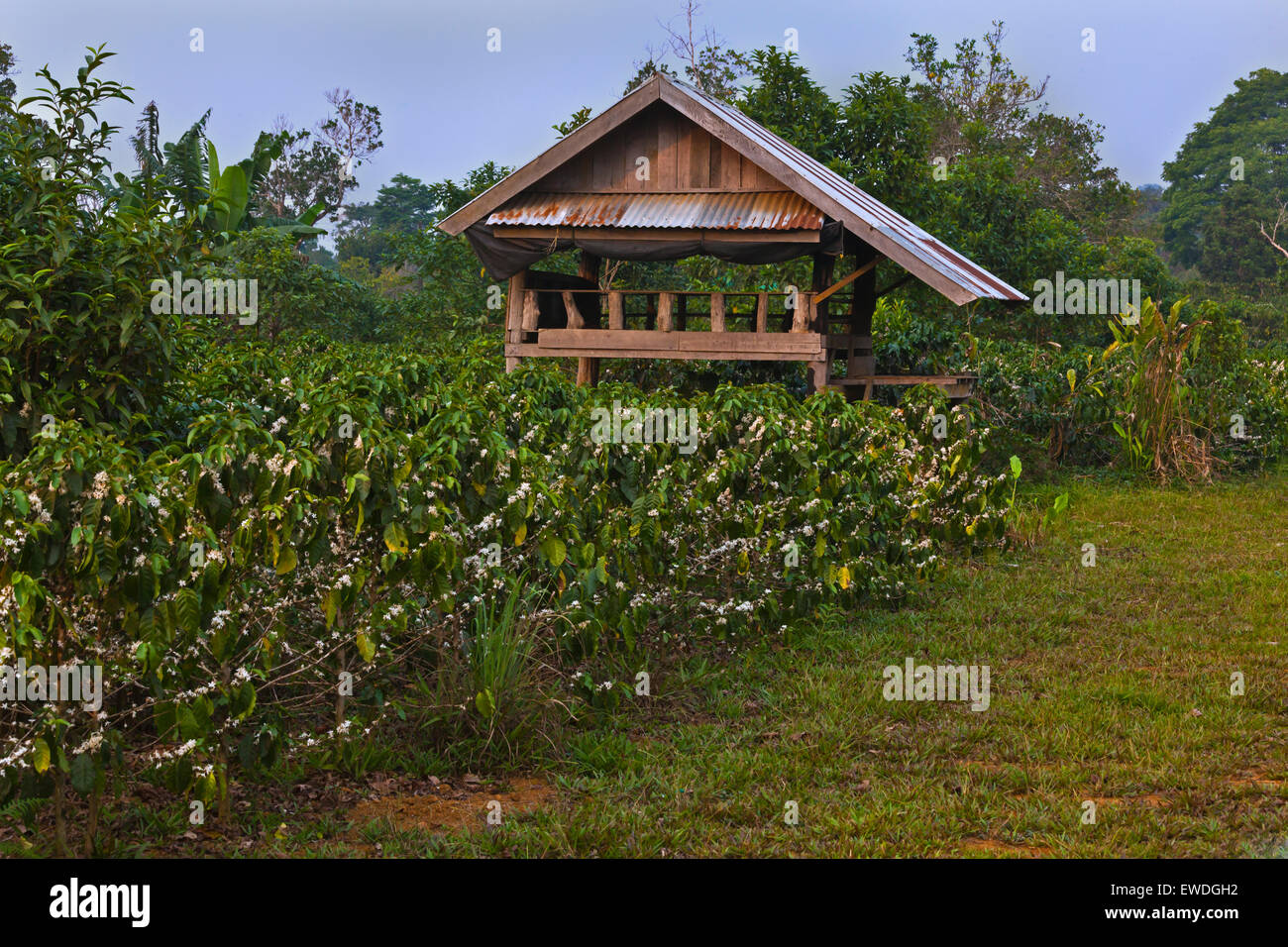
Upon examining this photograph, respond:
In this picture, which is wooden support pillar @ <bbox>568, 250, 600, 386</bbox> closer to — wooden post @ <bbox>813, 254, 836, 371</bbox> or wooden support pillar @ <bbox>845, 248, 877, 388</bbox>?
wooden post @ <bbox>813, 254, 836, 371</bbox>

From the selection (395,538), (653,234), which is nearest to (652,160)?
(653,234)

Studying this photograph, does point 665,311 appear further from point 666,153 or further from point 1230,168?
point 1230,168

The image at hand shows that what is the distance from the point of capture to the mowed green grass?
175 inches

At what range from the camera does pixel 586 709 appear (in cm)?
560

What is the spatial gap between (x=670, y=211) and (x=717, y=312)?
3.91 ft

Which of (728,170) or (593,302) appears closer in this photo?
(728,170)

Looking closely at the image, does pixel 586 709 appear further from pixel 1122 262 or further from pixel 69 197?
pixel 1122 262

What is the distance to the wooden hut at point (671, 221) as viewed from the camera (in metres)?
12.2

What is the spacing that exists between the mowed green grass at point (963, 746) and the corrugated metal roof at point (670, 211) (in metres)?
5.07

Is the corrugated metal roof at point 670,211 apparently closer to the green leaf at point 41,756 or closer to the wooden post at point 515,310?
the wooden post at point 515,310

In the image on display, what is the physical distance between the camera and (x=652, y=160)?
1318cm

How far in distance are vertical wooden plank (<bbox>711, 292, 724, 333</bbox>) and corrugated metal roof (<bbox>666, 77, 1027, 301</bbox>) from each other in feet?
4.69

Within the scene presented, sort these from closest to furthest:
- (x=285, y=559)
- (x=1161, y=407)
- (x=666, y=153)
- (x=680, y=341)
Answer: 1. (x=285, y=559)
2. (x=680, y=341)
3. (x=666, y=153)
4. (x=1161, y=407)

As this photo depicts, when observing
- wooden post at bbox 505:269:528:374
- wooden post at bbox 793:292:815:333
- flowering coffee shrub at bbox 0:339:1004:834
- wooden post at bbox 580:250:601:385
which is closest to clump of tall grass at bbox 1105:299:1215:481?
wooden post at bbox 793:292:815:333
